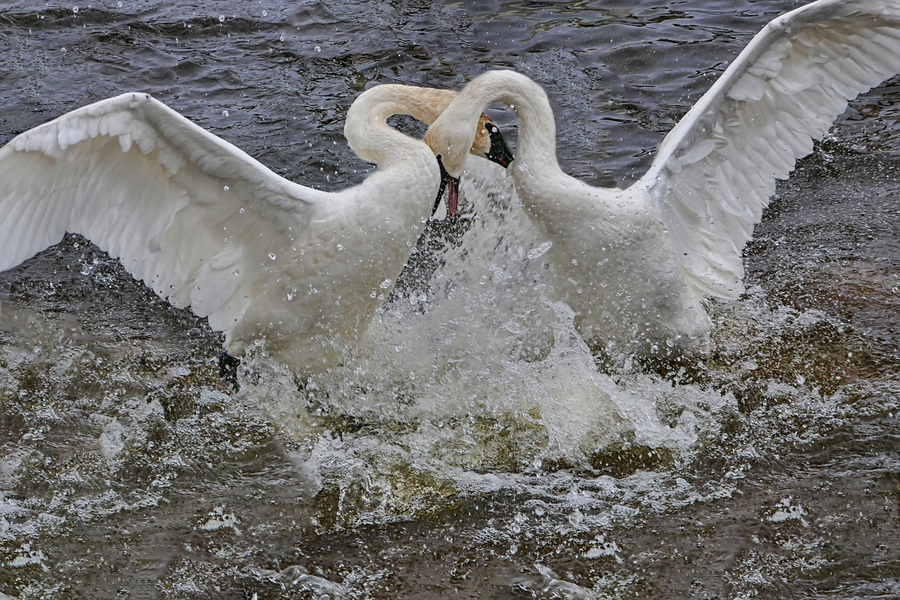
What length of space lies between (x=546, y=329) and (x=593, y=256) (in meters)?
0.60

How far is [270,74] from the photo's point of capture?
886 centimetres

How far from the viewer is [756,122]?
5625 mm

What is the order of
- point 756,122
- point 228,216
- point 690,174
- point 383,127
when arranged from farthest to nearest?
point 756,122 < point 690,174 < point 383,127 < point 228,216

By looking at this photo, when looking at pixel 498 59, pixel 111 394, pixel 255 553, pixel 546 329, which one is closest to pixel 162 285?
pixel 111 394

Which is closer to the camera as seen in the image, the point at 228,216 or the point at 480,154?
the point at 228,216

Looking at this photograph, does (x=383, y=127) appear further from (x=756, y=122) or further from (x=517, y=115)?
A: (x=756, y=122)

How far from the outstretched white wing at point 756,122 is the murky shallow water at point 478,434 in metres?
0.55

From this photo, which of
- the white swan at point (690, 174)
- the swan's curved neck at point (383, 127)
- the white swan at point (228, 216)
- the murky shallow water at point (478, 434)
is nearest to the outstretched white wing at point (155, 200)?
the white swan at point (228, 216)

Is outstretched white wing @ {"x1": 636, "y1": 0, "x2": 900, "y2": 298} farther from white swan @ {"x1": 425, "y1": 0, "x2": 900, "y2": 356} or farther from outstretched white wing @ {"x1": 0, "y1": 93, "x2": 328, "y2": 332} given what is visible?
outstretched white wing @ {"x1": 0, "y1": 93, "x2": 328, "y2": 332}

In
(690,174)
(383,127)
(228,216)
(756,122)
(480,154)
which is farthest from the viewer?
(756,122)

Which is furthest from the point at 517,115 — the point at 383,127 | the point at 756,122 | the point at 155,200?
the point at 155,200

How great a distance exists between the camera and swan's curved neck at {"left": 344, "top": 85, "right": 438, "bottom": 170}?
4.97m

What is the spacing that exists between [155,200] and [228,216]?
388 millimetres

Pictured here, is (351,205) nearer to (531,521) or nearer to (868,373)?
(531,521)
